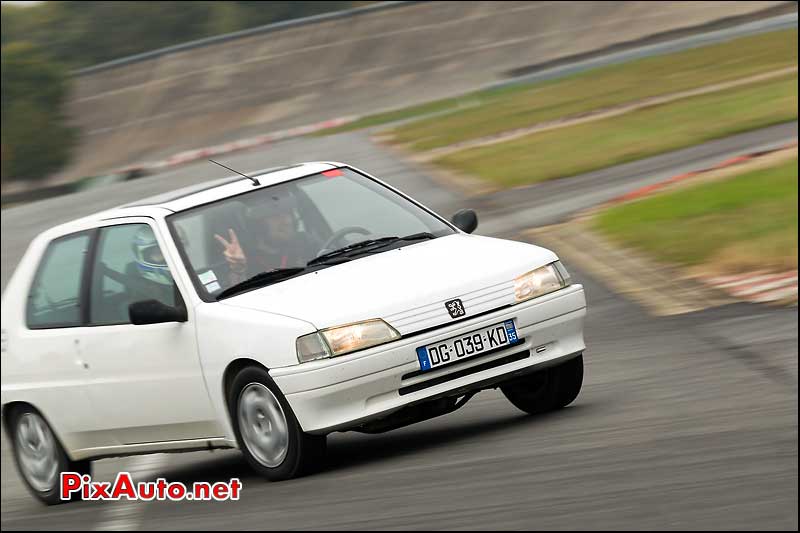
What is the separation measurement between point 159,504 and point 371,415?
1239 mm

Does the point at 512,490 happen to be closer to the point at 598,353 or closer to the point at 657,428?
the point at 657,428

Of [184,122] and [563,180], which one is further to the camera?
[184,122]

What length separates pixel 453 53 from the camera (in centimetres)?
7412

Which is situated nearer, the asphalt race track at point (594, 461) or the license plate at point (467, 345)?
the asphalt race track at point (594, 461)

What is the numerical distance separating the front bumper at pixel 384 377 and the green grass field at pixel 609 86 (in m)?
24.8

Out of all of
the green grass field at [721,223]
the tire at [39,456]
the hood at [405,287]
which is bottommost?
the green grass field at [721,223]

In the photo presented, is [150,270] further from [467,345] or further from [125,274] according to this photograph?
[467,345]

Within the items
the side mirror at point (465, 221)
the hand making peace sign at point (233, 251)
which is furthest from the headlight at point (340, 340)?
the side mirror at point (465, 221)

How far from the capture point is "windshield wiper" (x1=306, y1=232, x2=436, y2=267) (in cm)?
Result: 791

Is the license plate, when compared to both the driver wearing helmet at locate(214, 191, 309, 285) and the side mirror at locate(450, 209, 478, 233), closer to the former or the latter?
the driver wearing helmet at locate(214, 191, 309, 285)

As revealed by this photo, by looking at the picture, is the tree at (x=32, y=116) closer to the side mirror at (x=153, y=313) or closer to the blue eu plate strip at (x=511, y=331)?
the side mirror at (x=153, y=313)

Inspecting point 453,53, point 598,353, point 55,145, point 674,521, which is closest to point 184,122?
point 55,145

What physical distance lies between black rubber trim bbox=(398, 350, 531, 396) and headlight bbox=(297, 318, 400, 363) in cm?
28

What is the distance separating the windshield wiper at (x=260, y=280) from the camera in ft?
25.2
